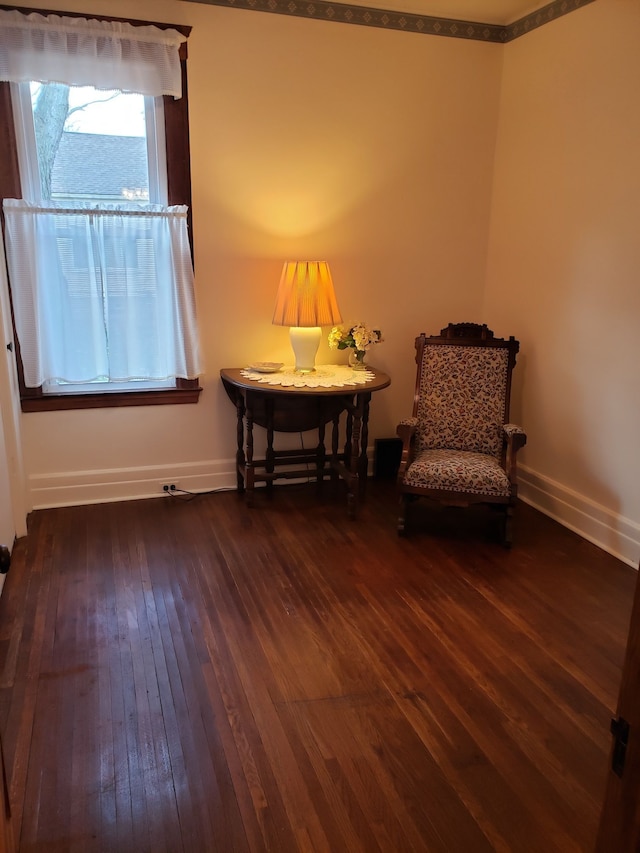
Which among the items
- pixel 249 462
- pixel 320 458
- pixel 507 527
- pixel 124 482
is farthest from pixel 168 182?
pixel 507 527

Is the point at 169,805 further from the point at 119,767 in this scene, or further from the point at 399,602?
the point at 399,602

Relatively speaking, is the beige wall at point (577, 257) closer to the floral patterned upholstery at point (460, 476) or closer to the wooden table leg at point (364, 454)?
the floral patterned upholstery at point (460, 476)

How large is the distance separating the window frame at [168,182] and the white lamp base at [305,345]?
631mm

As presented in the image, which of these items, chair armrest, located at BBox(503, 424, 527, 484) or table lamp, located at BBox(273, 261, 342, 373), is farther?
table lamp, located at BBox(273, 261, 342, 373)

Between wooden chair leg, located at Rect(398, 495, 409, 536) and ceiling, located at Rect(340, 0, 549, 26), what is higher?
ceiling, located at Rect(340, 0, 549, 26)

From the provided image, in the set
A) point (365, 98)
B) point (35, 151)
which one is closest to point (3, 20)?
point (35, 151)

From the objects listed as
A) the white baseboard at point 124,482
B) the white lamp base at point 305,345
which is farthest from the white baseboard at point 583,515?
the white baseboard at point 124,482

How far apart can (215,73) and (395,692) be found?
125 inches

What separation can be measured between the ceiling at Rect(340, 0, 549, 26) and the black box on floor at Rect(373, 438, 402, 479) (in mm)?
2558

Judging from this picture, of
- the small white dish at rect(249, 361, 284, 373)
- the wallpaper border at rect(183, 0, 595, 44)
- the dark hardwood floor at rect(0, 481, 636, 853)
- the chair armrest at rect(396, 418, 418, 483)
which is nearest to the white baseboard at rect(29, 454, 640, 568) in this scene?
the dark hardwood floor at rect(0, 481, 636, 853)

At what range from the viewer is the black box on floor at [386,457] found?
4191 mm

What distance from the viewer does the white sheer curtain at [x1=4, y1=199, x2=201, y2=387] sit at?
3.23 metres

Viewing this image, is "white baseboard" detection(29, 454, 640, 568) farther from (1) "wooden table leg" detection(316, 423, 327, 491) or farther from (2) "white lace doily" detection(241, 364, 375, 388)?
(2) "white lace doily" detection(241, 364, 375, 388)

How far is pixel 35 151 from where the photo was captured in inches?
125
